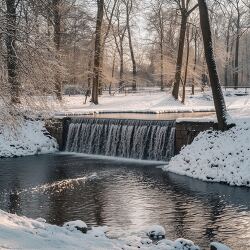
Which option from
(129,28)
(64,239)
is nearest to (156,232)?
(64,239)

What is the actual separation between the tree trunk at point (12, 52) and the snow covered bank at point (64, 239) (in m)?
3.19

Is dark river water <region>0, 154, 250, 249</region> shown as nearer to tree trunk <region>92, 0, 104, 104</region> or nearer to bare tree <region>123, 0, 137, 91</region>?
tree trunk <region>92, 0, 104, 104</region>

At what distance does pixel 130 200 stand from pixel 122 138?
8657mm

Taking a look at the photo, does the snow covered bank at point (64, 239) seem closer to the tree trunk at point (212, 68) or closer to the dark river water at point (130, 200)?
the dark river water at point (130, 200)

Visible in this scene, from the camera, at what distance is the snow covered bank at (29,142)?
22.3 m

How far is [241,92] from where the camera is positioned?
43.7 meters

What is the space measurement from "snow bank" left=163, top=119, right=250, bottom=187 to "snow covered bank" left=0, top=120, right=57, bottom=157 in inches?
294

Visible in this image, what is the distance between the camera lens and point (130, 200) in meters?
13.2

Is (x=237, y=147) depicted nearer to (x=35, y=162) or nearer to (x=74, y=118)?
(x=35, y=162)

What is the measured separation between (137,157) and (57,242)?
13.3m

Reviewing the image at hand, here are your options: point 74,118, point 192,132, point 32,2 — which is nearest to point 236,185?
point 192,132

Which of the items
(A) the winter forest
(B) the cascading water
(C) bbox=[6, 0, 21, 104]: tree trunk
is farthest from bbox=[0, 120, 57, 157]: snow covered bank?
(C) bbox=[6, 0, 21, 104]: tree trunk

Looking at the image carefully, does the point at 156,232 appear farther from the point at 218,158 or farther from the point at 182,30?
the point at 182,30

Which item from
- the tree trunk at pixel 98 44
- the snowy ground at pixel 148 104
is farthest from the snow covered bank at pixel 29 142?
the tree trunk at pixel 98 44
